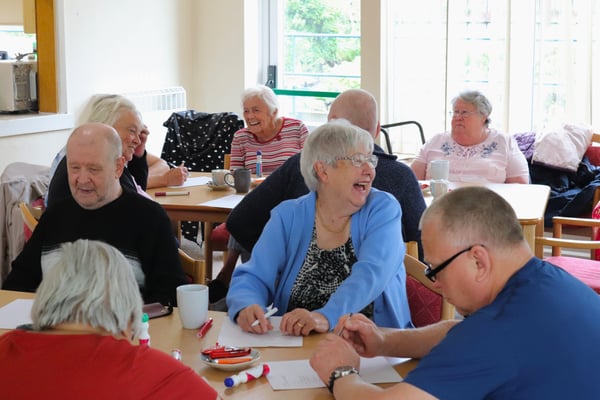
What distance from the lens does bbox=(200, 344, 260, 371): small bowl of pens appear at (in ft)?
6.83

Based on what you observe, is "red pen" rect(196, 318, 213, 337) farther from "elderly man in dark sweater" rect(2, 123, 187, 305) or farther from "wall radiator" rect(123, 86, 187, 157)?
"wall radiator" rect(123, 86, 187, 157)

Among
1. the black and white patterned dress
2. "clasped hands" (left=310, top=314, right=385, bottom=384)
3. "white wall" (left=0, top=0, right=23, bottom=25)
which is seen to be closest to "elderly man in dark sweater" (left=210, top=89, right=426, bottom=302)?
the black and white patterned dress

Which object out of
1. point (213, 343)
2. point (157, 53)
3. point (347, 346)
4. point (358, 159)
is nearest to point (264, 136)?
point (157, 53)

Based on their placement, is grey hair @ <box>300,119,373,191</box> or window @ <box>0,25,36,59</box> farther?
window @ <box>0,25,36,59</box>

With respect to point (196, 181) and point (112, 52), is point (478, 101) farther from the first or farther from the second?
point (112, 52)

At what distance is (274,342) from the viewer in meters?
2.29

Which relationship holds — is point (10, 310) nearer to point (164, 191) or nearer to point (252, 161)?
point (164, 191)

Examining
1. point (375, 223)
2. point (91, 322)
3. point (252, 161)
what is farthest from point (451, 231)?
point (252, 161)

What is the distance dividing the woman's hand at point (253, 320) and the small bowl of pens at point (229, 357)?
17cm

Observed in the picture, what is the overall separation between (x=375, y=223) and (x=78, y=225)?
989mm

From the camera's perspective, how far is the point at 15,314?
8.14 feet

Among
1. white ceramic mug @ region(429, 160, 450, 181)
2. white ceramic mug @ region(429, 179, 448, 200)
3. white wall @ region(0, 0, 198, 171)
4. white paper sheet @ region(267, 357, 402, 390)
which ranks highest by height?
white wall @ region(0, 0, 198, 171)

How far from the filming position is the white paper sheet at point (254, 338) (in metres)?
2.27

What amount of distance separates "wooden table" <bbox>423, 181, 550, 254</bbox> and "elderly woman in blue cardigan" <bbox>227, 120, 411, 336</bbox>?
0.90 m
